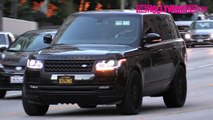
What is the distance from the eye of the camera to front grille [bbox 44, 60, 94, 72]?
1202cm

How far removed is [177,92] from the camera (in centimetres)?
1452

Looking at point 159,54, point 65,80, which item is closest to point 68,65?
point 65,80

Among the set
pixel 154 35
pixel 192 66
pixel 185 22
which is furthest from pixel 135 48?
pixel 185 22

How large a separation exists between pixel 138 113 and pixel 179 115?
2.40 ft

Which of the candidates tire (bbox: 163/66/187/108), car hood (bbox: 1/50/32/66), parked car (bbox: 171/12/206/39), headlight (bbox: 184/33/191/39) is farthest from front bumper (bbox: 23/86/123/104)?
parked car (bbox: 171/12/206/39)

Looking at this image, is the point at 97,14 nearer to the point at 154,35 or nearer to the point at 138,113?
the point at 154,35

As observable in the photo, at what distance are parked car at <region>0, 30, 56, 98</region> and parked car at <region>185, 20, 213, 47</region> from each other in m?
26.9

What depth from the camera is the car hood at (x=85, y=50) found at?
12.2 meters

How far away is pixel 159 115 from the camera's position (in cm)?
1275

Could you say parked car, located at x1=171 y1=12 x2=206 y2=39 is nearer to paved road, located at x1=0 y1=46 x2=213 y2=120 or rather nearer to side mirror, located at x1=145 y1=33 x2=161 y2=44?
paved road, located at x1=0 y1=46 x2=213 y2=120

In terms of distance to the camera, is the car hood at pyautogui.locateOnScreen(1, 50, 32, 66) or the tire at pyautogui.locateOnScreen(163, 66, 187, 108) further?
the car hood at pyautogui.locateOnScreen(1, 50, 32, 66)

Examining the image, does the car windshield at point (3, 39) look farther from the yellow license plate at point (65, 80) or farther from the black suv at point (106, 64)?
the yellow license plate at point (65, 80)

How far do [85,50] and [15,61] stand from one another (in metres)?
5.43

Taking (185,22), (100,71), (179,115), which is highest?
(100,71)
